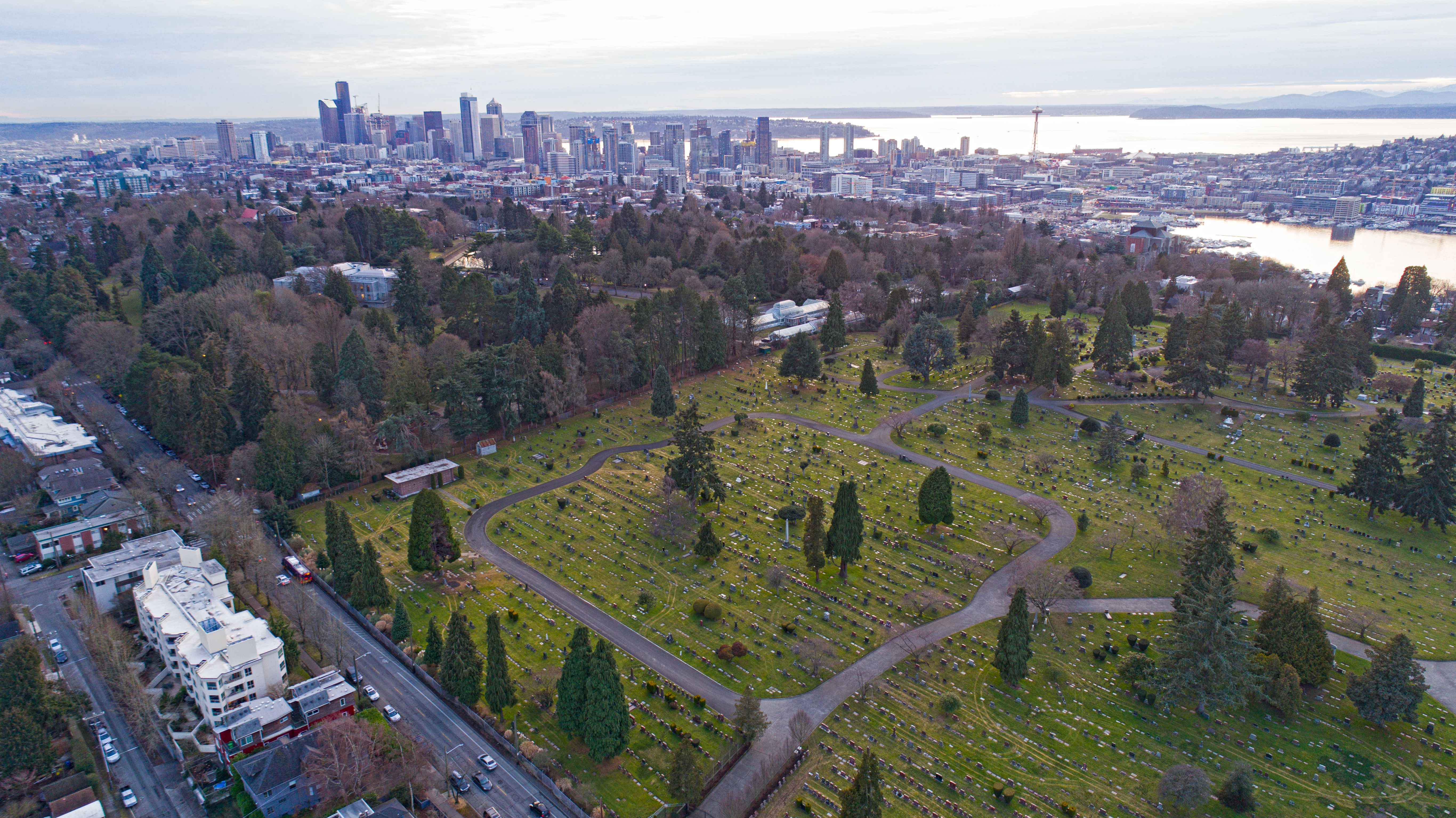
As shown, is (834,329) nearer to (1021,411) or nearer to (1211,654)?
(1021,411)

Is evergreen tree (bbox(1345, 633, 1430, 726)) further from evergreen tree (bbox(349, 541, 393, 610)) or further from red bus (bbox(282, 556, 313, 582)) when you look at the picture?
red bus (bbox(282, 556, 313, 582))

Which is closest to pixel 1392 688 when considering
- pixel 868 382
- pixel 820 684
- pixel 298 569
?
pixel 820 684

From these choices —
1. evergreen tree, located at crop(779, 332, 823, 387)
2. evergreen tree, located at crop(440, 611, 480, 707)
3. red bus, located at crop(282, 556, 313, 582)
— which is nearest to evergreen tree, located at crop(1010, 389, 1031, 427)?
evergreen tree, located at crop(779, 332, 823, 387)

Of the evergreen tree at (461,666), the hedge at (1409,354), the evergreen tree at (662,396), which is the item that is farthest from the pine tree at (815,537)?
the hedge at (1409,354)

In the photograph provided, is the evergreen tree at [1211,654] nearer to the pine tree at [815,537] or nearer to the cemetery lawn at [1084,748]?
the cemetery lawn at [1084,748]

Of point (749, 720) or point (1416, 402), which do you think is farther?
point (1416, 402)

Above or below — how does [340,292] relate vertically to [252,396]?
above
